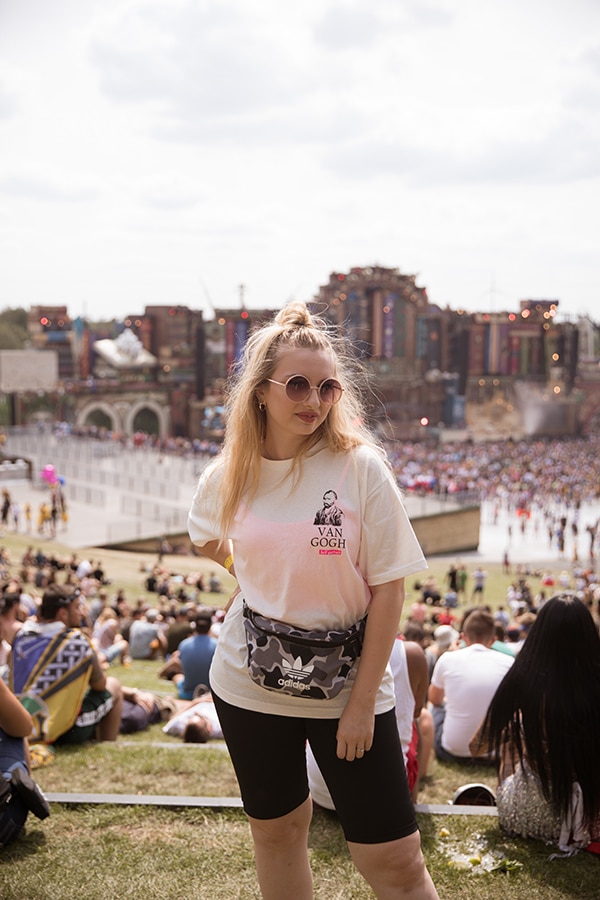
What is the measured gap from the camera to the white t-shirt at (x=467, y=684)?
13.9 feet

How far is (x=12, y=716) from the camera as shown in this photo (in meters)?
3.13

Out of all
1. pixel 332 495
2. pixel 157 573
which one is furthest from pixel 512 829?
pixel 157 573

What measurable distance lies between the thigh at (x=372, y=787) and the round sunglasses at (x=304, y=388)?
83cm

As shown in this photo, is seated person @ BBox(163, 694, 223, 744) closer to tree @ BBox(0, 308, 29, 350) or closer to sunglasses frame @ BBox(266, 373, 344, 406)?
sunglasses frame @ BBox(266, 373, 344, 406)

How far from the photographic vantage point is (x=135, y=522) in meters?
24.5

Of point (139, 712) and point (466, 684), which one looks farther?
point (139, 712)

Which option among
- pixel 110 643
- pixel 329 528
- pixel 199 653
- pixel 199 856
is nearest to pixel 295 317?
pixel 329 528

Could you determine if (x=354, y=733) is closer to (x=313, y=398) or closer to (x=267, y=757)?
(x=267, y=757)

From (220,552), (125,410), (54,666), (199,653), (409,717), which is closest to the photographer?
(220,552)

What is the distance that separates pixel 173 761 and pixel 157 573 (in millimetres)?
13719

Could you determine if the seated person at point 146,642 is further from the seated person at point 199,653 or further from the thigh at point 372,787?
the thigh at point 372,787

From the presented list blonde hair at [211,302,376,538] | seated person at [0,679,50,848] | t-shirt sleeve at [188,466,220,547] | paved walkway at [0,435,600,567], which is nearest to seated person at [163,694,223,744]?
seated person at [0,679,50,848]

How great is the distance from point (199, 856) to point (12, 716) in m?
0.86

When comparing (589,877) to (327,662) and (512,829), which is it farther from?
(327,662)
